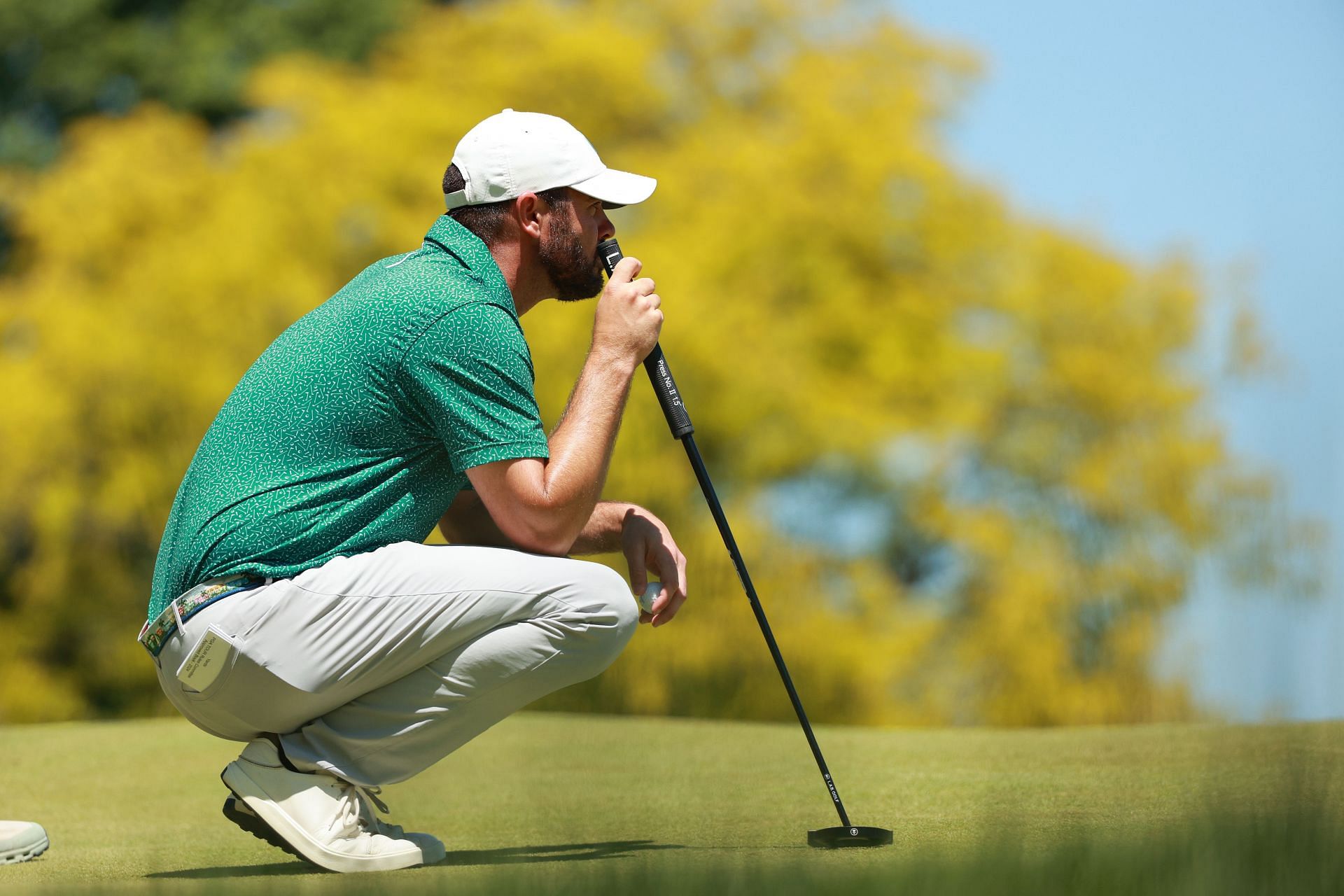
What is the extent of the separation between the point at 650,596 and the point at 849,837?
55 centimetres

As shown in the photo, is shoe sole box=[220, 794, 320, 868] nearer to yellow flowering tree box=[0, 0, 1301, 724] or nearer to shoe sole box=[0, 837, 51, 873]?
shoe sole box=[0, 837, 51, 873]

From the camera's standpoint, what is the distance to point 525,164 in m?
2.82

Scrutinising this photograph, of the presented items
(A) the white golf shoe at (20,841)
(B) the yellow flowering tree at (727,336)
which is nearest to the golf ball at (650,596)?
(A) the white golf shoe at (20,841)

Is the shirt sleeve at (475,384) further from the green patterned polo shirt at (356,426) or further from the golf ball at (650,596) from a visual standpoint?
the golf ball at (650,596)

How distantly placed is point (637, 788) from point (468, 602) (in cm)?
112

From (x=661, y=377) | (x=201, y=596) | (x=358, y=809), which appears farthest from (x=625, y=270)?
(x=358, y=809)

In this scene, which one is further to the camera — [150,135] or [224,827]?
[150,135]

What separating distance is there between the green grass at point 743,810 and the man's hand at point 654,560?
16.2 inches

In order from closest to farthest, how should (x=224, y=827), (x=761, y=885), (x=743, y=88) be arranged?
(x=761, y=885) < (x=224, y=827) < (x=743, y=88)

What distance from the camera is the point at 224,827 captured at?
3.36 meters

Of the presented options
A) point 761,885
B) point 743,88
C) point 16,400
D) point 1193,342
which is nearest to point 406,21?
point 743,88

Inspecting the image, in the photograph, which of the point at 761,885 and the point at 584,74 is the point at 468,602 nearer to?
the point at 761,885

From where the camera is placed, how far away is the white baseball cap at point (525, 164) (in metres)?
2.82

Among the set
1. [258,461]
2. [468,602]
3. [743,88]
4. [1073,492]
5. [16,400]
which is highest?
[743,88]
